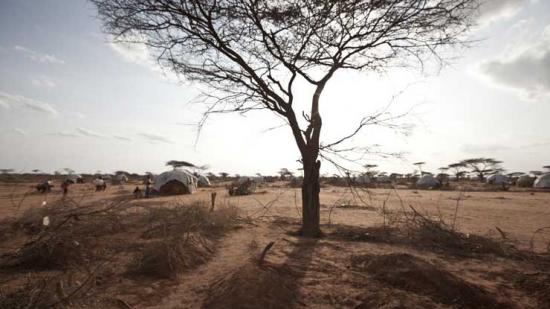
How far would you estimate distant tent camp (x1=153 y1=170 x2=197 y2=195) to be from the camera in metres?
21.0

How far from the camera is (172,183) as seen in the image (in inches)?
837

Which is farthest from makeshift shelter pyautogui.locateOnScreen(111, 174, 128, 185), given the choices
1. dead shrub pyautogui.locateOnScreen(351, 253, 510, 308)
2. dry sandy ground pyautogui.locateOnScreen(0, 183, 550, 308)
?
dead shrub pyautogui.locateOnScreen(351, 253, 510, 308)

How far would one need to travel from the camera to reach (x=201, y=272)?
4.54m

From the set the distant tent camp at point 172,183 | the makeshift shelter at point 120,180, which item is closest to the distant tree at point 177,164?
the makeshift shelter at point 120,180

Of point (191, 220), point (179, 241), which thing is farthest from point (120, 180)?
point (179, 241)

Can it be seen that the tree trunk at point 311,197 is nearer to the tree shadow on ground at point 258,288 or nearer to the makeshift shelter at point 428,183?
the tree shadow on ground at point 258,288

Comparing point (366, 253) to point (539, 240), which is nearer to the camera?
point (366, 253)

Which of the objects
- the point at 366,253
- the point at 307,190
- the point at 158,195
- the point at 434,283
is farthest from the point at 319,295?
the point at 158,195

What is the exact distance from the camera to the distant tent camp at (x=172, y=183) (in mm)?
21031

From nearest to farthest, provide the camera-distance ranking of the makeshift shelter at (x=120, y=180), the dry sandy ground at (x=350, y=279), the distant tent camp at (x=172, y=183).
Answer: the dry sandy ground at (x=350, y=279) → the distant tent camp at (x=172, y=183) → the makeshift shelter at (x=120, y=180)

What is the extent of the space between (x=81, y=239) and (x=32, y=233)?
6.30 feet

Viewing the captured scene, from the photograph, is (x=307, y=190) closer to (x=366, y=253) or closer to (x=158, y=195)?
(x=366, y=253)

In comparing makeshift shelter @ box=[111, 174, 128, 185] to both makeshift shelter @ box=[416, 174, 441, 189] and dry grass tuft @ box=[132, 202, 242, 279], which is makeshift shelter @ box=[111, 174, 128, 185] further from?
dry grass tuft @ box=[132, 202, 242, 279]

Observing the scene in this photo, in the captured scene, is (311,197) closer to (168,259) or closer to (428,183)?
(168,259)
